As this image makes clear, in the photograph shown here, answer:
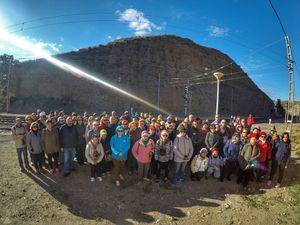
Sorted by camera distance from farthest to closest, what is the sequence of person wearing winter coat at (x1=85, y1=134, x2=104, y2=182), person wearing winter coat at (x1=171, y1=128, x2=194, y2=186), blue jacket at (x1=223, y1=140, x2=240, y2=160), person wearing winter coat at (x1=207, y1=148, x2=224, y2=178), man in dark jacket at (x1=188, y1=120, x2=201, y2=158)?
man in dark jacket at (x1=188, y1=120, x2=201, y2=158), person wearing winter coat at (x1=207, y1=148, x2=224, y2=178), blue jacket at (x1=223, y1=140, x2=240, y2=160), person wearing winter coat at (x1=171, y1=128, x2=194, y2=186), person wearing winter coat at (x1=85, y1=134, x2=104, y2=182)

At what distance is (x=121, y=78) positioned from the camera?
49.8 metres

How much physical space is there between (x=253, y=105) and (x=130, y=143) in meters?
58.9

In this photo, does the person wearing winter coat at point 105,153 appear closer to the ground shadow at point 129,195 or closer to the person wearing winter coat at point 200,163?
the ground shadow at point 129,195

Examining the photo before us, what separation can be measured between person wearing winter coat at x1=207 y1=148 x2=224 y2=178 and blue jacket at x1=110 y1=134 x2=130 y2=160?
312 centimetres

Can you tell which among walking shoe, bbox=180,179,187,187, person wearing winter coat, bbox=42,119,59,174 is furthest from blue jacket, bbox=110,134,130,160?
walking shoe, bbox=180,179,187,187

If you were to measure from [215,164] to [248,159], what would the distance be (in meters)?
1.19

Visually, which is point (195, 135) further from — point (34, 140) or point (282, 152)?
point (34, 140)

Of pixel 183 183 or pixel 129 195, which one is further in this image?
pixel 183 183

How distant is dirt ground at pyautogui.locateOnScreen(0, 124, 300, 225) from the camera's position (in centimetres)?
940

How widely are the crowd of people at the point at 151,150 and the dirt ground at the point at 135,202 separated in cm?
41

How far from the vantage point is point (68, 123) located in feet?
37.7

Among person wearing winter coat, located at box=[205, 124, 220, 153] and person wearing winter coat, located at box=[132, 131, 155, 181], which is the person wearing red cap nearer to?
person wearing winter coat, located at box=[205, 124, 220, 153]

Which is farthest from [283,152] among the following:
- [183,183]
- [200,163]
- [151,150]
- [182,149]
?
[151,150]

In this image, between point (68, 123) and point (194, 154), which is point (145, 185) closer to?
point (194, 154)
